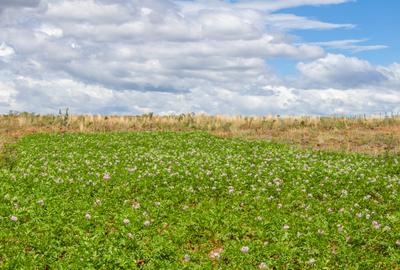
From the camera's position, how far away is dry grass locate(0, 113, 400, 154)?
133 feet

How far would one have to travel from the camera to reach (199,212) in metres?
14.8

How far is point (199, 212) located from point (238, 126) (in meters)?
32.0

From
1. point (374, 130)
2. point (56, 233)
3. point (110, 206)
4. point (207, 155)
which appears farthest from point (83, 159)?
point (374, 130)

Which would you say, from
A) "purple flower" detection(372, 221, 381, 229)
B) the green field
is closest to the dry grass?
the green field

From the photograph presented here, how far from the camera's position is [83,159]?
2362 centimetres

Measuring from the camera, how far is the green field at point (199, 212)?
37.5 feet

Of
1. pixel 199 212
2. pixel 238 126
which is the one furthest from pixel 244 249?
pixel 238 126

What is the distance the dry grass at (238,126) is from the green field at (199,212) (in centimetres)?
1674

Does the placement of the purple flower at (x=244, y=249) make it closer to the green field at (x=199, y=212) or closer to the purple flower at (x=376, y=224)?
the green field at (x=199, y=212)

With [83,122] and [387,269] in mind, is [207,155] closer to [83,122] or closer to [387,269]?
[387,269]

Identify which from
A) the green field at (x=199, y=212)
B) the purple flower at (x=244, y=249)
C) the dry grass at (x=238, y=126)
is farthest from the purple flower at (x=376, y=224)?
the dry grass at (x=238, y=126)

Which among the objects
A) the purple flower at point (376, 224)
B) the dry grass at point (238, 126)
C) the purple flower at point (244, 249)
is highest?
the dry grass at point (238, 126)

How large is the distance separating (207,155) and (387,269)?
13895 mm

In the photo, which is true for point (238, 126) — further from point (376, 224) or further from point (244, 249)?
point (244, 249)
